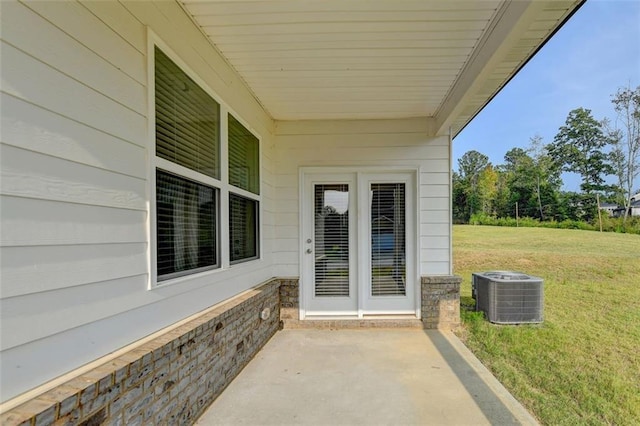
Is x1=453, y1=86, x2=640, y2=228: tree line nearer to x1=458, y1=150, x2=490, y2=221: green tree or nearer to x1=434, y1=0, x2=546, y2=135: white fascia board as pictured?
x1=458, y1=150, x2=490, y2=221: green tree

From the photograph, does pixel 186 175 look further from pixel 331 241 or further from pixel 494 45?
pixel 331 241

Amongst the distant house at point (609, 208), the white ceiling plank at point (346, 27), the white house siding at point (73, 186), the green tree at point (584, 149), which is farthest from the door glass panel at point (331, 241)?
the green tree at point (584, 149)

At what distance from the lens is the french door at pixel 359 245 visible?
442 centimetres

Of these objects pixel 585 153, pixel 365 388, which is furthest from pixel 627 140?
pixel 365 388

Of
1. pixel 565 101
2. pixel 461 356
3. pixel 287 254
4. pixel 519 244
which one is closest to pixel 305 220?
pixel 287 254

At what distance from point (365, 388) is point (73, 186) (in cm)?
255

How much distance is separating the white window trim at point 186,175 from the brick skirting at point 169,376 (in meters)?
0.34

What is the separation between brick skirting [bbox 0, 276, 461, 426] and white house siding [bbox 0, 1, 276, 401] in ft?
0.32

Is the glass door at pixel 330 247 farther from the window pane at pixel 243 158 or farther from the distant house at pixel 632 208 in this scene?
the distant house at pixel 632 208

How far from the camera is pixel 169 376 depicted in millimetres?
1896

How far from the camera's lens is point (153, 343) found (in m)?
1.76

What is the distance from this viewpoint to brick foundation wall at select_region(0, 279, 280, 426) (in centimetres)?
120

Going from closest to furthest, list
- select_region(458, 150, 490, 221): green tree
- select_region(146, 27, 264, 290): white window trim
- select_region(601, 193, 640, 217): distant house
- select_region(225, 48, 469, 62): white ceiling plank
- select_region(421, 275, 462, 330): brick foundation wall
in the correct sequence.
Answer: select_region(146, 27, 264, 290): white window trim < select_region(225, 48, 469, 62): white ceiling plank < select_region(421, 275, 462, 330): brick foundation wall < select_region(601, 193, 640, 217): distant house < select_region(458, 150, 490, 221): green tree

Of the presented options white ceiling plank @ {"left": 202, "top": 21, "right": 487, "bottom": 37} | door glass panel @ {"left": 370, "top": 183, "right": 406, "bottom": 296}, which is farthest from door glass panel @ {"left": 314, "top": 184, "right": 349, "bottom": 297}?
white ceiling plank @ {"left": 202, "top": 21, "right": 487, "bottom": 37}
